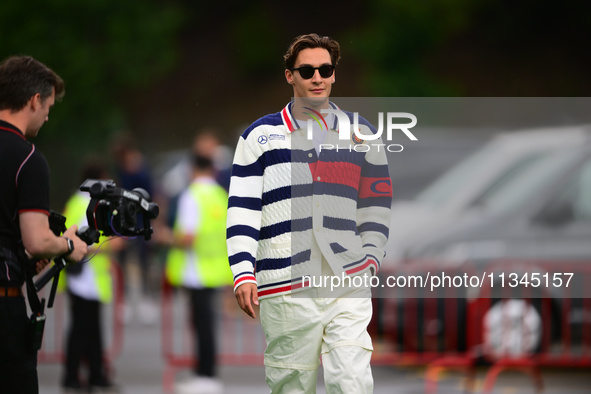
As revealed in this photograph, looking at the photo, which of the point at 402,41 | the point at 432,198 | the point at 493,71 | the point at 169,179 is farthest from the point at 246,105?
the point at 432,198

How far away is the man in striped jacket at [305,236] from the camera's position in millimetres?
4340

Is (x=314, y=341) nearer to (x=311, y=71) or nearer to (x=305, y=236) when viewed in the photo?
(x=305, y=236)

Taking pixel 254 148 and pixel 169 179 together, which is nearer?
pixel 254 148

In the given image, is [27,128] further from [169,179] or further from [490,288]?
[169,179]

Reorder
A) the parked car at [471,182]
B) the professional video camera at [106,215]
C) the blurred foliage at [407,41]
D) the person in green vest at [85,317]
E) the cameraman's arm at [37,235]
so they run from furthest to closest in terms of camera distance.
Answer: the blurred foliage at [407,41]
the parked car at [471,182]
the person in green vest at [85,317]
the professional video camera at [106,215]
the cameraman's arm at [37,235]

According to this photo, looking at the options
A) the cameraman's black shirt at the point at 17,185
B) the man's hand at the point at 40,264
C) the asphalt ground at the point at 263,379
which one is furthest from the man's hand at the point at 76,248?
the asphalt ground at the point at 263,379

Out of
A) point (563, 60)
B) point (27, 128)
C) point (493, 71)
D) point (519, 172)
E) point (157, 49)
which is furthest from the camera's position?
point (493, 71)

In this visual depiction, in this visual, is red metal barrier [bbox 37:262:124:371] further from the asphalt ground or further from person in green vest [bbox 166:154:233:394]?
person in green vest [bbox 166:154:233:394]

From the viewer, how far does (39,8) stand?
20109 millimetres

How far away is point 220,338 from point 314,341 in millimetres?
6008

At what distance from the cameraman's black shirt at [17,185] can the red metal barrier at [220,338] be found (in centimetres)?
394

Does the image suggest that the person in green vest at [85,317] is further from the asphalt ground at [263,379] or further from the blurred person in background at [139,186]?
the blurred person in background at [139,186]

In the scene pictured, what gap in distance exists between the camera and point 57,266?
4.42 metres

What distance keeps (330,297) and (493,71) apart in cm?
3228
